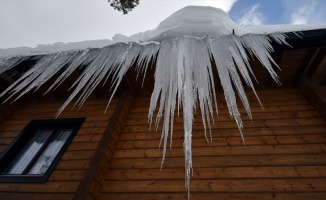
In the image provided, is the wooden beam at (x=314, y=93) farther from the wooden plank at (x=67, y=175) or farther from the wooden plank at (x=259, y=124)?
the wooden plank at (x=67, y=175)

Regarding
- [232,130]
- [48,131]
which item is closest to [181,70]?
[232,130]

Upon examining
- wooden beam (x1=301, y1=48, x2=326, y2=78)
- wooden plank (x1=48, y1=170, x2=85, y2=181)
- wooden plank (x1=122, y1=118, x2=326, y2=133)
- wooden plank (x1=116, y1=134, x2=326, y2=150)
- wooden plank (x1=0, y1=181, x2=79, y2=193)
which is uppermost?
wooden beam (x1=301, y1=48, x2=326, y2=78)

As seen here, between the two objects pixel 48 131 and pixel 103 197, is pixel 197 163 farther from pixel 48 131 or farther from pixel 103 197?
pixel 48 131

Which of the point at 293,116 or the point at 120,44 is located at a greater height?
the point at 120,44

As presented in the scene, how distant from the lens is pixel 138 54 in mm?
2834

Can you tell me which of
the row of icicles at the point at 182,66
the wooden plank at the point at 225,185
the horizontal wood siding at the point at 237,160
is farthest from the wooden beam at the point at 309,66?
the wooden plank at the point at 225,185

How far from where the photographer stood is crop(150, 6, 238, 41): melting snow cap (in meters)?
2.75

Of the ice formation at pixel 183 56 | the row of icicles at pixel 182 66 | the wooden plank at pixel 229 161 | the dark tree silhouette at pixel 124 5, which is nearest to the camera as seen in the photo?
the row of icicles at pixel 182 66

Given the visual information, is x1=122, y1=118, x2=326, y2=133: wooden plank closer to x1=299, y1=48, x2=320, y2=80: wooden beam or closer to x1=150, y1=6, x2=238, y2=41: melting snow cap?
x1=299, y1=48, x2=320, y2=80: wooden beam

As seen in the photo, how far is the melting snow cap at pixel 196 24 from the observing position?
2.75 m

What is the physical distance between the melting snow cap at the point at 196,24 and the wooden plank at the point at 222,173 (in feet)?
5.16

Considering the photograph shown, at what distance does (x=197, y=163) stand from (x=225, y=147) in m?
0.42

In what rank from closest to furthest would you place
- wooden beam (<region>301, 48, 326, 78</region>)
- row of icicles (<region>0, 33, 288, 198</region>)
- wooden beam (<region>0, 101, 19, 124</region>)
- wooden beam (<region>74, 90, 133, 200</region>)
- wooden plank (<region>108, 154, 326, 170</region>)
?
row of icicles (<region>0, 33, 288, 198</region>) → wooden beam (<region>74, 90, 133, 200</region>) → wooden plank (<region>108, 154, 326, 170</region>) → wooden beam (<region>301, 48, 326, 78</region>) → wooden beam (<region>0, 101, 19, 124</region>)

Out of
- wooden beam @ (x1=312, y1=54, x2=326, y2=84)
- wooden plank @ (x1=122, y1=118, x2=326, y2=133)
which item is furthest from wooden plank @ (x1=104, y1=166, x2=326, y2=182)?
wooden beam @ (x1=312, y1=54, x2=326, y2=84)
